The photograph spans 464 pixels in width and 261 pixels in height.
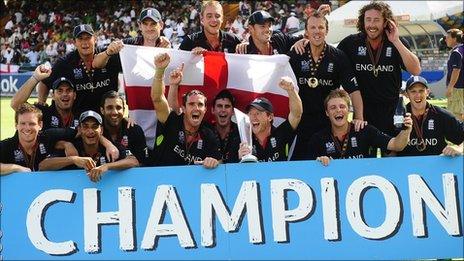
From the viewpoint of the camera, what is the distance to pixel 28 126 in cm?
549

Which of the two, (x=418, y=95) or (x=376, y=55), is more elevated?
(x=376, y=55)

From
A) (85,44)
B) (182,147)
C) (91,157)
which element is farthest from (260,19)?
(91,157)

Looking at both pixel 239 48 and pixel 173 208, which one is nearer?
pixel 173 208

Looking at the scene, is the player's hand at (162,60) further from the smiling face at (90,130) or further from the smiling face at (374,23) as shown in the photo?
the smiling face at (374,23)

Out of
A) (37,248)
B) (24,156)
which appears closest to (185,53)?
(24,156)

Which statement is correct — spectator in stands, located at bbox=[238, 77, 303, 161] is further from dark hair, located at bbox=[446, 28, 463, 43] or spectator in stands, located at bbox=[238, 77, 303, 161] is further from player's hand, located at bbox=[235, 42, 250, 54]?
dark hair, located at bbox=[446, 28, 463, 43]

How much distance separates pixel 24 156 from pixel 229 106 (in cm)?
182

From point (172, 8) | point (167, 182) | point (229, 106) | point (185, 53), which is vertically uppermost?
point (172, 8)

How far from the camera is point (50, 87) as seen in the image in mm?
6613

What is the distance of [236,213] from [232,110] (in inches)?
49.7

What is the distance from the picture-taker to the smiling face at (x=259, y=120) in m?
5.79

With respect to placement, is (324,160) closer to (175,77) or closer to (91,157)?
(175,77)

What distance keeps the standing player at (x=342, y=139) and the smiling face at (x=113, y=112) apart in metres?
1.68

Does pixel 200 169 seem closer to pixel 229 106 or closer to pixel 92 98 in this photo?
pixel 229 106
